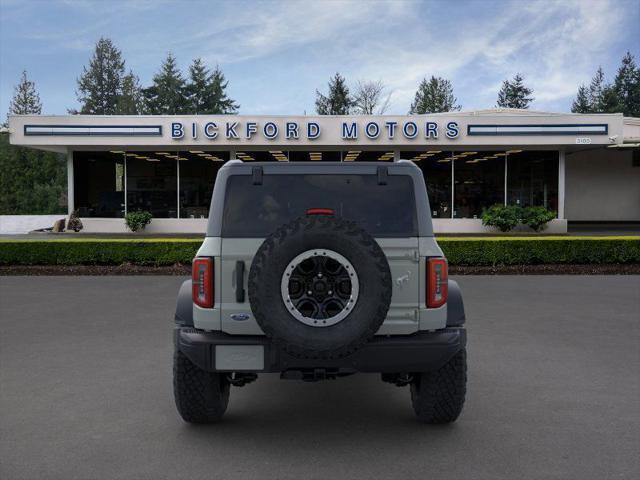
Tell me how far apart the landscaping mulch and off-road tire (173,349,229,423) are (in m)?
10.9

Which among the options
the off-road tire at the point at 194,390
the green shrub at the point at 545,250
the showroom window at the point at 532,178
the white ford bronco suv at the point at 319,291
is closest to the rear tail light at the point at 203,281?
the white ford bronco suv at the point at 319,291

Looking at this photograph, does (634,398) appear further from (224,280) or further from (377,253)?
(224,280)

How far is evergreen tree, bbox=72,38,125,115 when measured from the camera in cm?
8594

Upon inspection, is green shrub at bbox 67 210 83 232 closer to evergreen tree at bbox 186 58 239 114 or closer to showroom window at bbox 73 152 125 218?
showroom window at bbox 73 152 125 218

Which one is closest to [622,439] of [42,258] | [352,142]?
[42,258]

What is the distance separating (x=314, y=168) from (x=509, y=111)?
134 feet

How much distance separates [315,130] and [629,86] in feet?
239

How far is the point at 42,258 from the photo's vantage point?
53.4ft

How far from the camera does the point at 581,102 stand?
289ft

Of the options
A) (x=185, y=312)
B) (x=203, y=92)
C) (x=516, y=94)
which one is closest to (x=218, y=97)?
(x=203, y=92)

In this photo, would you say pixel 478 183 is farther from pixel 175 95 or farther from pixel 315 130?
pixel 175 95

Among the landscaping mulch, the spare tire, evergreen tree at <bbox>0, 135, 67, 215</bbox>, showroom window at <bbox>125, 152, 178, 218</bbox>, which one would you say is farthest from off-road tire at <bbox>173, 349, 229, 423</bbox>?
evergreen tree at <bbox>0, 135, 67, 215</bbox>

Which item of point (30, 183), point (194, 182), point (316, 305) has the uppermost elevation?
point (30, 183)

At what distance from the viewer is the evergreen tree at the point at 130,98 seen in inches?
3058
